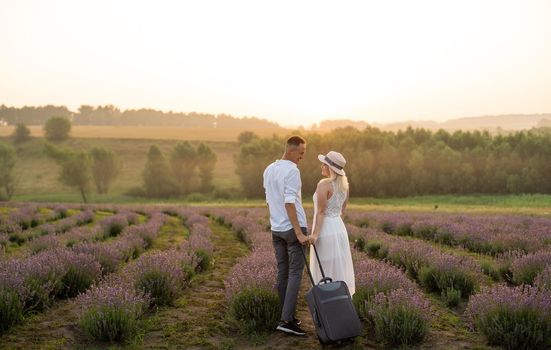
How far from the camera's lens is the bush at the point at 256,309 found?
231 inches

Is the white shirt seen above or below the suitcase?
above

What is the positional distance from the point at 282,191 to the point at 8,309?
3.60 m

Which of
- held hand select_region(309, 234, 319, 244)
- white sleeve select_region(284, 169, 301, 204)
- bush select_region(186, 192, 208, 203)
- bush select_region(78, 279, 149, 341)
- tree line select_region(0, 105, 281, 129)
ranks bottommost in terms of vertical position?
bush select_region(186, 192, 208, 203)

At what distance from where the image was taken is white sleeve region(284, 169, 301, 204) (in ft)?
17.6

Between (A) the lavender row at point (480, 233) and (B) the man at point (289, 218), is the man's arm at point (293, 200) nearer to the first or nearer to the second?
(B) the man at point (289, 218)

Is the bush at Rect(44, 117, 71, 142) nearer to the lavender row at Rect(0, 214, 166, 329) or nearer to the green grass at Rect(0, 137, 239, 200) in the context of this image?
the green grass at Rect(0, 137, 239, 200)

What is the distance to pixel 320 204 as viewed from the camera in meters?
5.82

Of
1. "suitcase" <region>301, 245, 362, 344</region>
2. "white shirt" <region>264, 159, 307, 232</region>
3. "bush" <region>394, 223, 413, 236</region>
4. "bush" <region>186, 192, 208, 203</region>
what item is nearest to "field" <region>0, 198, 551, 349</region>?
"suitcase" <region>301, 245, 362, 344</region>

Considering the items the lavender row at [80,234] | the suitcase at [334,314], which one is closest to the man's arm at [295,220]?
the suitcase at [334,314]

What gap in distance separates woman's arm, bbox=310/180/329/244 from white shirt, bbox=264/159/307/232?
1.00ft

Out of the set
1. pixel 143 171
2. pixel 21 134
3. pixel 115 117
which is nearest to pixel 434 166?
pixel 143 171

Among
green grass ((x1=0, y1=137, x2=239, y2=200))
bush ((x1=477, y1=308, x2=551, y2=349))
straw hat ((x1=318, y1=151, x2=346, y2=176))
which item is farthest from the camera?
green grass ((x1=0, y1=137, x2=239, y2=200))

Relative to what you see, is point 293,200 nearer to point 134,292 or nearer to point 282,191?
point 282,191

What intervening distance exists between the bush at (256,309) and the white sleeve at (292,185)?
4.75 feet
